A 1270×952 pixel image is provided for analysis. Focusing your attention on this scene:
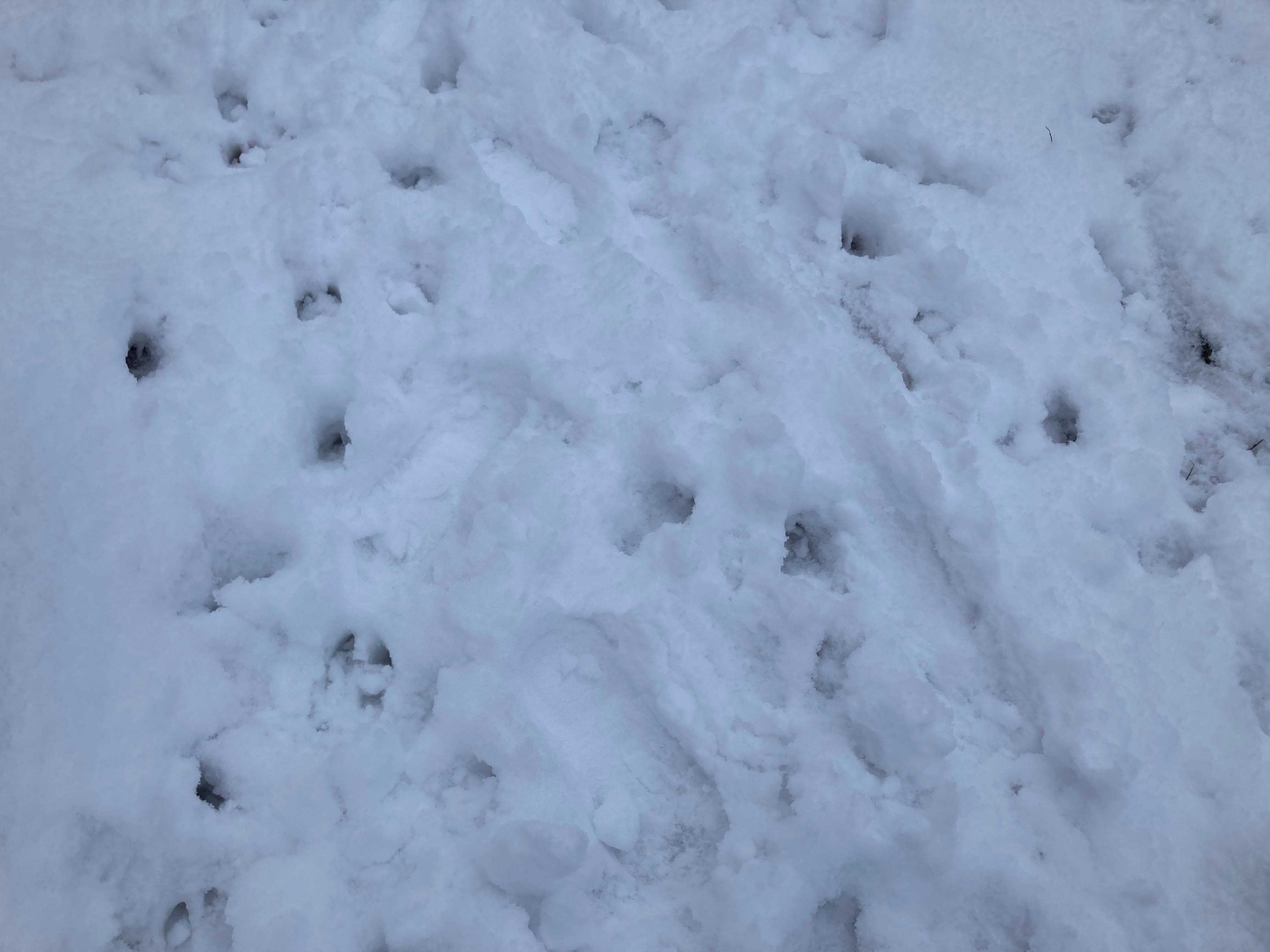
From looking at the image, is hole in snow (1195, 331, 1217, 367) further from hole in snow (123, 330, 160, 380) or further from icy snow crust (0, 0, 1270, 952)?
hole in snow (123, 330, 160, 380)

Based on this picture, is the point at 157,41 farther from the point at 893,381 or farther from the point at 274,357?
the point at 893,381

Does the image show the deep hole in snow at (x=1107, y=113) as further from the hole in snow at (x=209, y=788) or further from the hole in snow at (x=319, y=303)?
the hole in snow at (x=209, y=788)

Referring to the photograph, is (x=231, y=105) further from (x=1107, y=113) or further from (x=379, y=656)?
(x=1107, y=113)

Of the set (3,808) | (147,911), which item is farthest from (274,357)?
(147,911)

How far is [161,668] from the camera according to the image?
145 centimetres

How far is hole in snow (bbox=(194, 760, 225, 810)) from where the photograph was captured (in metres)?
1.42

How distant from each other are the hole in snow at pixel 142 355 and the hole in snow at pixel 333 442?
1.08 ft

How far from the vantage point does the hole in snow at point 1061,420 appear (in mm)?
1733

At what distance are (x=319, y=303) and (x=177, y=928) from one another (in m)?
1.15

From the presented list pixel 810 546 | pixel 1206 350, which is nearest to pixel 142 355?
pixel 810 546

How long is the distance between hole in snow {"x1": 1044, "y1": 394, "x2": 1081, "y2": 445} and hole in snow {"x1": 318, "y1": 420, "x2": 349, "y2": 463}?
4.58ft

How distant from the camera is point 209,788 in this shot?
143 centimetres

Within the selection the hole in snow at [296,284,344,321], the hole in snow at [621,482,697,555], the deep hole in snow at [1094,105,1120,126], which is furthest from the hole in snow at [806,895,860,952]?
the deep hole in snow at [1094,105,1120,126]

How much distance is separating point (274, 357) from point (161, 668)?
0.60 metres
